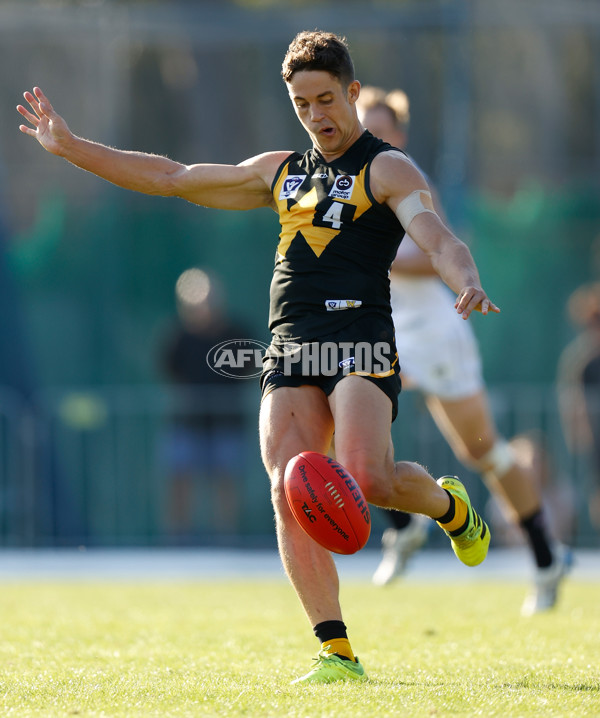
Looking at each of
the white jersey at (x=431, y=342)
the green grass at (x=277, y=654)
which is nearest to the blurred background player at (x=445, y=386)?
the white jersey at (x=431, y=342)

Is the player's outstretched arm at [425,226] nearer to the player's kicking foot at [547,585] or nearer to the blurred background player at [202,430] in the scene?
the player's kicking foot at [547,585]

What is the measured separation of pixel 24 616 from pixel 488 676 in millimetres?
3168

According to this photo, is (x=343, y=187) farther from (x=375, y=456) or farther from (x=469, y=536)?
(x=469, y=536)

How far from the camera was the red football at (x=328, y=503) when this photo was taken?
4.03 m

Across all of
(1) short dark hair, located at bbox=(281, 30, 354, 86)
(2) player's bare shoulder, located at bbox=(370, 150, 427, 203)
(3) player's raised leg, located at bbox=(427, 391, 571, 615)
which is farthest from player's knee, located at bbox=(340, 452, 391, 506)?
(3) player's raised leg, located at bbox=(427, 391, 571, 615)

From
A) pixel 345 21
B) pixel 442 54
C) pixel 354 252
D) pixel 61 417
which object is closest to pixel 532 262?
pixel 442 54

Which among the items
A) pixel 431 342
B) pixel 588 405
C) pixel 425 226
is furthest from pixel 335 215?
pixel 588 405

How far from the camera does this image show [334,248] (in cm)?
454

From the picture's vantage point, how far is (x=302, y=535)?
445cm

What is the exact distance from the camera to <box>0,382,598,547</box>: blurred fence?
36.6 feet

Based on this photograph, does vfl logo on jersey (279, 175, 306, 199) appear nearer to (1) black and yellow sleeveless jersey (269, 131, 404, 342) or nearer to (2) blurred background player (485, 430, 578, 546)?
(1) black and yellow sleeveless jersey (269, 131, 404, 342)

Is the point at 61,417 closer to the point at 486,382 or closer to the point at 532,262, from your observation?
the point at 486,382

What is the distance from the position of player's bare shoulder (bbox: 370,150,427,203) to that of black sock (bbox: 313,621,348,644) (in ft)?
5.09

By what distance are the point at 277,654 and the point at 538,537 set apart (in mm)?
2261
